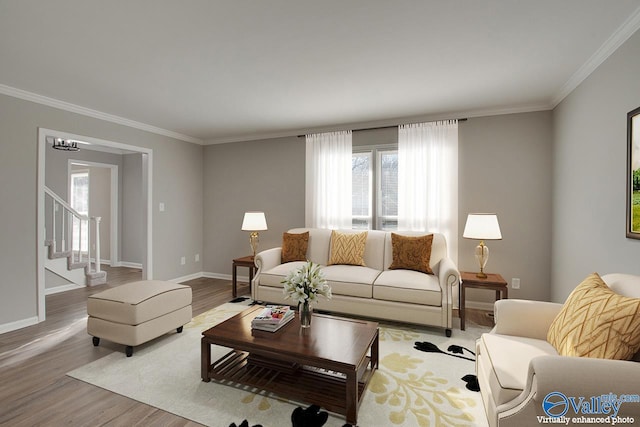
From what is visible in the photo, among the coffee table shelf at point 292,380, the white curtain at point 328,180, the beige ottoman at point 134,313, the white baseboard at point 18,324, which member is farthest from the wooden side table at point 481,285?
the white baseboard at point 18,324

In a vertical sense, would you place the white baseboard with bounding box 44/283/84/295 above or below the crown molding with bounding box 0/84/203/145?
below

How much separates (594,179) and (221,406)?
3.47 meters

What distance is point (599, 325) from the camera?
1399mm

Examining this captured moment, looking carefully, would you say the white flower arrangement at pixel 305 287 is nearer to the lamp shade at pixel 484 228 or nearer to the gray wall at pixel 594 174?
the lamp shade at pixel 484 228

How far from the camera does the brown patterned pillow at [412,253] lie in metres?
3.53

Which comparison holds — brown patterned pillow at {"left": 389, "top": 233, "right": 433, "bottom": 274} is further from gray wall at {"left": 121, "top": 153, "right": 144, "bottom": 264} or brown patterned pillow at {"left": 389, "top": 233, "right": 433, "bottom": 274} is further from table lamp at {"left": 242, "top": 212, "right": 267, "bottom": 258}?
gray wall at {"left": 121, "top": 153, "right": 144, "bottom": 264}

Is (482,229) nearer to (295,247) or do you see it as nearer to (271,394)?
(295,247)

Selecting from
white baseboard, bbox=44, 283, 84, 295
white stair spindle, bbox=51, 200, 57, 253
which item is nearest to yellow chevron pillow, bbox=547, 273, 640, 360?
white stair spindle, bbox=51, 200, 57, 253

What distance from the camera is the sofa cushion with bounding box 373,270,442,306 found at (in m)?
3.02

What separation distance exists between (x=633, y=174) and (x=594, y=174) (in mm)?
571

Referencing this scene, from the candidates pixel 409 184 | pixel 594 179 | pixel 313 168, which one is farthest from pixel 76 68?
pixel 594 179

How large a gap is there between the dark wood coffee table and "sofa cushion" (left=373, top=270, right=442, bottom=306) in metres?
0.85

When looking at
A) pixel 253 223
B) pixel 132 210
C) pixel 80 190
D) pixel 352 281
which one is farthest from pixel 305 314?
pixel 80 190

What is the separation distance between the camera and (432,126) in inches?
156
